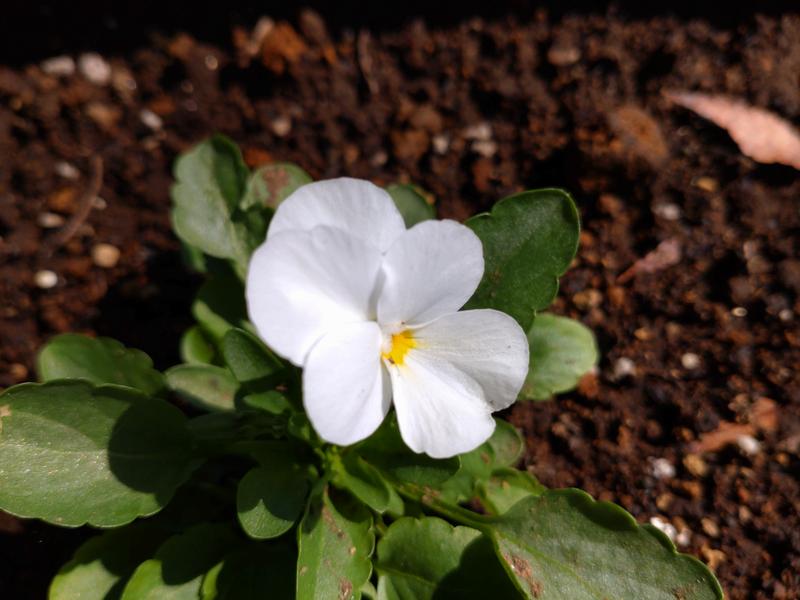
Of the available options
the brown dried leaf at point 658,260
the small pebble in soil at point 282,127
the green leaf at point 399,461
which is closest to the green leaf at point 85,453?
the green leaf at point 399,461

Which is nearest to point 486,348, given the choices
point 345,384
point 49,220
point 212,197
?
point 345,384

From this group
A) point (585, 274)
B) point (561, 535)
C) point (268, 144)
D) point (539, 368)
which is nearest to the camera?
point (561, 535)

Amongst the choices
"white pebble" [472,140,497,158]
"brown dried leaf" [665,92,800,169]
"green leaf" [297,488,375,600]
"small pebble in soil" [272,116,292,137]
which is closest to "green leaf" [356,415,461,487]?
"green leaf" [297,488,375,600]

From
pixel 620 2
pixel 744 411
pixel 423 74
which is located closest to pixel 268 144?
pixel 423 74

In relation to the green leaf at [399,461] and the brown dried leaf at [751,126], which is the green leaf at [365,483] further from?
the brown dried leaf at [751,126]

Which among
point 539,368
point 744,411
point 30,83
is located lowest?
point 744,411

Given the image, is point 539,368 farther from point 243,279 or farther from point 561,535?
point 243,279

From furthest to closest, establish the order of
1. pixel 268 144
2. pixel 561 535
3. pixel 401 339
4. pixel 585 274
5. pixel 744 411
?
pixel 268 144 < pixel 585 274 < pixel 744 411 < pixel 561 535 < pixel 401 339

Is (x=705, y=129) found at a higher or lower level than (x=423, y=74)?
lower

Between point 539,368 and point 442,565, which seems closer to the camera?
point 442,565
